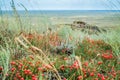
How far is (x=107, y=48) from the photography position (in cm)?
885

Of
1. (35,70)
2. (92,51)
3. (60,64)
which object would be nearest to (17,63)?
(35,70)

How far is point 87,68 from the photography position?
523 cm

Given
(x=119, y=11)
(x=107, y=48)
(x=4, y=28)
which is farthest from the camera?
(x=107, y=48)

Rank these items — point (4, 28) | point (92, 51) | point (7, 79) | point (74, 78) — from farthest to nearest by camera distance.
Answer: point (92, 51)
point (4, 28)
point (74, 78)
point (7, 79)

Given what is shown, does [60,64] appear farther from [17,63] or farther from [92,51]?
[92,51]

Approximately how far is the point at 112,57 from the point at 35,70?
228 cm

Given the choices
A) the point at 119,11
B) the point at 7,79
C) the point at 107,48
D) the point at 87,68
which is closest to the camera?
the point at 7,79

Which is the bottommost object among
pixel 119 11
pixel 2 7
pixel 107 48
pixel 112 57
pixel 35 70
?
pixel 107 48

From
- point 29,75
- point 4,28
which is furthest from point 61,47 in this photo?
point 29,75

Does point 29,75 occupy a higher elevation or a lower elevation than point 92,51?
higher

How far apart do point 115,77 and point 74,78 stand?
0.73 metres

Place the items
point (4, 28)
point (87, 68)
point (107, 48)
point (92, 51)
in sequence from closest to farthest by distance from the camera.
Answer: point (87, 68) < point (4, 28) < point (92, 51) < point (107, 48)

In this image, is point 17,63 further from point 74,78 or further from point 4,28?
point 4,28

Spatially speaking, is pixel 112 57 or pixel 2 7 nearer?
pixel 2 7
